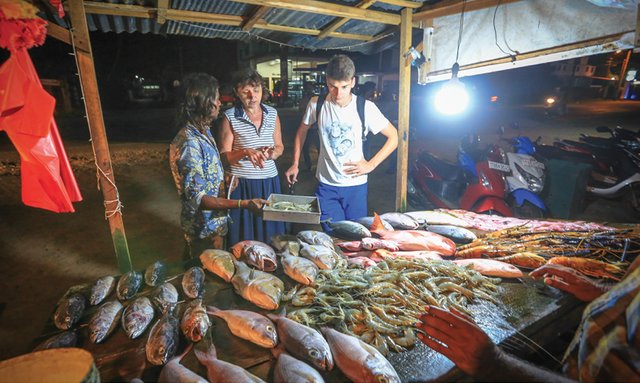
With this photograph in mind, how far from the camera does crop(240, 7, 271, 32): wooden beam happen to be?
4.05 metres

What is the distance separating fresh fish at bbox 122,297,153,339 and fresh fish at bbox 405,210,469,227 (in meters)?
2.72

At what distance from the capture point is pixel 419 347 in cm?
182

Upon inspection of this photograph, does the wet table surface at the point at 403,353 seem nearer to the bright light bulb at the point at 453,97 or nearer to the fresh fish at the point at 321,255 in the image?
the fresh fish at the point at 321,255

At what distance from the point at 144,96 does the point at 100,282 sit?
3871cm

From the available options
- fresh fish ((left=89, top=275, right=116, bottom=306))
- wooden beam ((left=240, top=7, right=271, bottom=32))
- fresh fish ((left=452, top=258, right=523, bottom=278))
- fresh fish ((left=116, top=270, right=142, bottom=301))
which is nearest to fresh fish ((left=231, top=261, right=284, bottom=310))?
fresh fish ((left=116, top=270, right=142, bottom=301))

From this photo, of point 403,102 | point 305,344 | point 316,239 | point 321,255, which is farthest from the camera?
point 403,102

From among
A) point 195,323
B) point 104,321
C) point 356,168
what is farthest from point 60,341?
point 356,168

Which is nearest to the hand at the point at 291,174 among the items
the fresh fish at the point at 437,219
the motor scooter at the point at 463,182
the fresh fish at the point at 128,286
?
the fresh fish at the point at 437,219

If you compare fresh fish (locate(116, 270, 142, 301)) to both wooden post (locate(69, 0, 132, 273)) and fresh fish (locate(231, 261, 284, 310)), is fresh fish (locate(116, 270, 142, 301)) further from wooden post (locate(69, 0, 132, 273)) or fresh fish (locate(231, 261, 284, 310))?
wooden post (locate(69, 0, 132, 273))

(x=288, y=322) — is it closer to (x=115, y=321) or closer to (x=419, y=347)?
(x=419, y=347)

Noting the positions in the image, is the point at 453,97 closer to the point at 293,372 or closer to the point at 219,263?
the point at 219,263

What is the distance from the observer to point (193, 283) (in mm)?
2270

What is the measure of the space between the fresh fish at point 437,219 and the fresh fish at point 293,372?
231 cm

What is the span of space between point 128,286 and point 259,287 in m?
0.99
